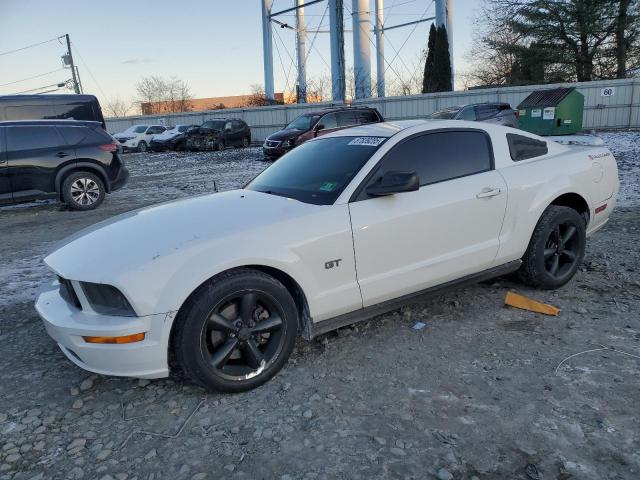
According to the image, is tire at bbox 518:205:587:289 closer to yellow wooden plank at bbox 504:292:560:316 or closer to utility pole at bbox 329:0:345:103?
yellow wooden plank at bbox 504:292:560:316

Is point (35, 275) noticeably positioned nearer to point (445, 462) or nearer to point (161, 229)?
point (161, 229)

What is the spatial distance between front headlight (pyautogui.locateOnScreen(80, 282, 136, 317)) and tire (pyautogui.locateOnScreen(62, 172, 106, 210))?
7.27 metres

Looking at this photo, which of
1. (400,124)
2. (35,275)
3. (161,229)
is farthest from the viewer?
(35,275)

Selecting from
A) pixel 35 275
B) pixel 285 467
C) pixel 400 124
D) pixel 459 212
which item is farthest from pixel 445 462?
pixel 35 275

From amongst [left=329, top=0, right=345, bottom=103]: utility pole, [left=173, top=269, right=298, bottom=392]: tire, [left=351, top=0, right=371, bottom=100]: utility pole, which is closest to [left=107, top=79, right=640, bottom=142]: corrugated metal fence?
[left=329, top=0, right=345, bottom=103]: utility pole

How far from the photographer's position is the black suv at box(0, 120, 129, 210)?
8766 millimetres

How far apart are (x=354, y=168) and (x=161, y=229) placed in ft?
4.44

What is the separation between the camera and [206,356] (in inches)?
114

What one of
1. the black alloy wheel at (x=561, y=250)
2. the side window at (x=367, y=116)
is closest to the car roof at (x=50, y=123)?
the black alloy wheel at (x=561, y=250)

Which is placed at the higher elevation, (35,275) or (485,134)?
(485,134)

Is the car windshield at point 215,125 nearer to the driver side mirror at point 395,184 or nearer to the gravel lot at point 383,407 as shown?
the gravel lot at point 383,407

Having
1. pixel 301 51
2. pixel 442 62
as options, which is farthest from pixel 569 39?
pixel 301 51

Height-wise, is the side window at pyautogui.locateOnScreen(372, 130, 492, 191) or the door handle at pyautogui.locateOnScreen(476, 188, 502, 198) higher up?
the side window at pyautogui.locateOnScreen(372, 130, 492, 191)

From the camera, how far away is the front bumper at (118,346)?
9.00ft
